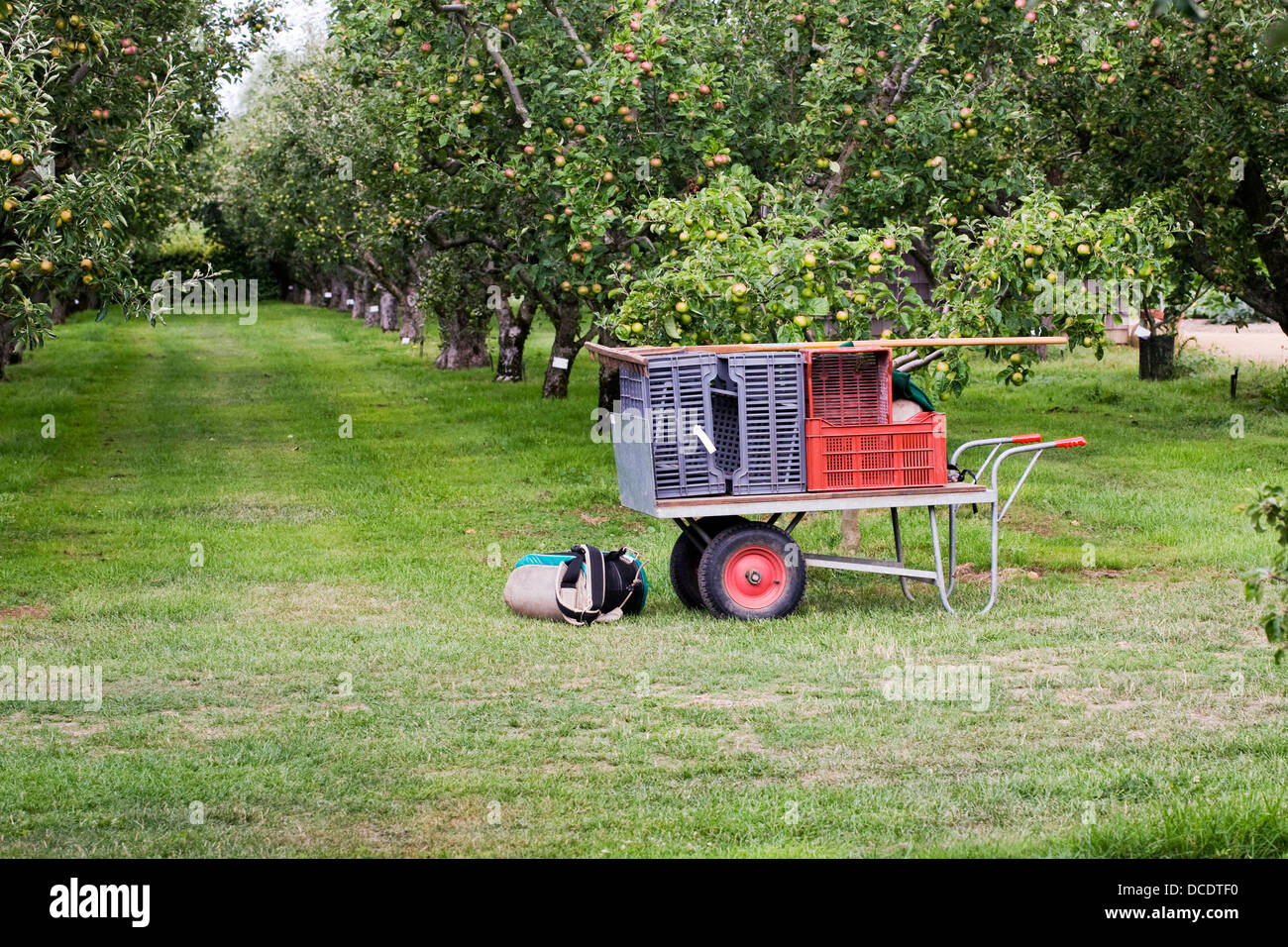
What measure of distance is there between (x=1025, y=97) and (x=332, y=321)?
3742 cm

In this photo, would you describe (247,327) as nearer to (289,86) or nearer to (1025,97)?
(289,86)

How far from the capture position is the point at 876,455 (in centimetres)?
1062

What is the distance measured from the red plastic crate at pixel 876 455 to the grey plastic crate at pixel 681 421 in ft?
2.32

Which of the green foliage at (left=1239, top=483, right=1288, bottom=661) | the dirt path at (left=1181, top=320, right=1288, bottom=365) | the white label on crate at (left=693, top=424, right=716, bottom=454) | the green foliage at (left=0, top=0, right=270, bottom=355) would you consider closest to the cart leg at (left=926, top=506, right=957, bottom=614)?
the white label on crate at (left=693, top=424, right=716, bottom=454)

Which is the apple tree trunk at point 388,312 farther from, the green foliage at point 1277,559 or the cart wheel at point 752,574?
the green foliage at point 1277,559

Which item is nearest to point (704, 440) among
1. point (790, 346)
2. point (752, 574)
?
point (790, 346)

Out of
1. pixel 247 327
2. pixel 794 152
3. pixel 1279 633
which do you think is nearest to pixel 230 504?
pixel 794 152

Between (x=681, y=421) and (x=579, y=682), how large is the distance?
7.34 ft

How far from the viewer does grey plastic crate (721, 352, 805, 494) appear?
10.4m

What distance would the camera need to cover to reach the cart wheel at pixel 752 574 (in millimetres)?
10539

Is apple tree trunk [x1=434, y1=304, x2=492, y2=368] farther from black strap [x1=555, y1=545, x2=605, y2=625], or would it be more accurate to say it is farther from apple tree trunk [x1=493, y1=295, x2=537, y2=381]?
black strap [x1=555, y1=545, x2=605, y2=625]

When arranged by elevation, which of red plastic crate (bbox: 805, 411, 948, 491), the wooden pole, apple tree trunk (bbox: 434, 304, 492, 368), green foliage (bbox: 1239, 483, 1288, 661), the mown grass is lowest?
the mown grass

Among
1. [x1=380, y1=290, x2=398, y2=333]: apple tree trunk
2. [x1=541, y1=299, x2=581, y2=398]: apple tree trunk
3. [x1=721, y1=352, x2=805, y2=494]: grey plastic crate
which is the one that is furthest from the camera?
[x1=380, y1=290, x2=398, y2=333]: apple tree trunk

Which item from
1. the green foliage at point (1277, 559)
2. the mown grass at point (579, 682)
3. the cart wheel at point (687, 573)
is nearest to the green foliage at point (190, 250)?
the mown grass at point (579, 682)
